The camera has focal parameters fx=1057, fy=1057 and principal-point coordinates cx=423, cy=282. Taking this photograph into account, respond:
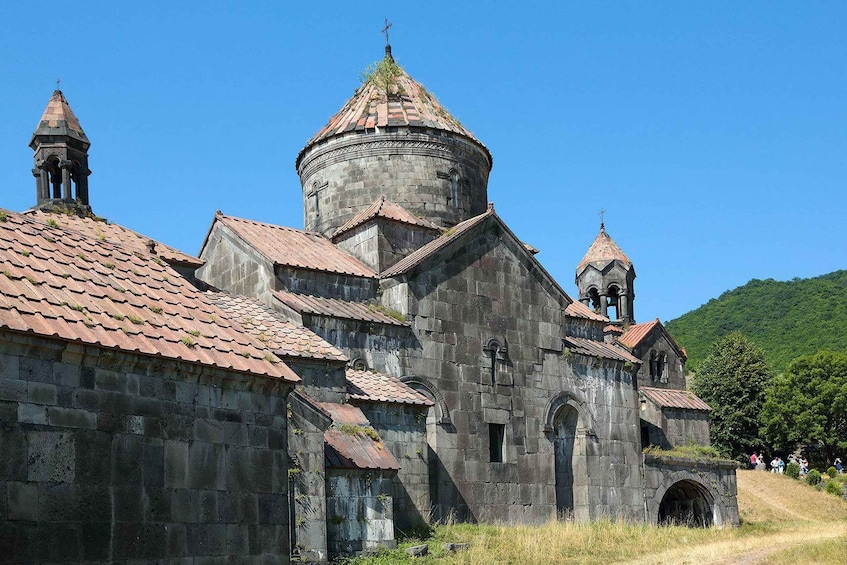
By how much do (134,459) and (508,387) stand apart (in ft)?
A: 36.4

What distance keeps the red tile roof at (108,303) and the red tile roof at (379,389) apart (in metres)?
5.58

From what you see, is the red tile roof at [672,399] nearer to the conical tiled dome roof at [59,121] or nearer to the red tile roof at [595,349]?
the red tile roof at [595,349]

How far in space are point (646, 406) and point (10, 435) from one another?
19.5 meters

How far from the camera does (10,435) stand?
7.32m

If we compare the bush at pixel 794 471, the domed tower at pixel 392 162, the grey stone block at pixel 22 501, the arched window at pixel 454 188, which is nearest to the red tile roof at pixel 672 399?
the domed tower at pixel 392 162

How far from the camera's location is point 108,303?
8766 mm

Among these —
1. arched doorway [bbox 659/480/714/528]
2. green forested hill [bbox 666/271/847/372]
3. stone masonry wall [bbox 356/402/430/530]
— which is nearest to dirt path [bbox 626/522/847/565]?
stone masonry wall [bbox 356/402/430/530]

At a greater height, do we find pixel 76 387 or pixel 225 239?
pixel 225 239

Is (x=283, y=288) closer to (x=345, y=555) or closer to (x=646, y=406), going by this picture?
(x=345, y=555)

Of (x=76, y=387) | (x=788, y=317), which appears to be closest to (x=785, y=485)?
(x=76, y=387)

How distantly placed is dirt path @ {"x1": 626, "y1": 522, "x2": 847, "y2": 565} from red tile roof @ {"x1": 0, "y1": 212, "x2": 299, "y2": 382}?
21.9 ft

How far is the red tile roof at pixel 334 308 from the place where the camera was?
648 inches

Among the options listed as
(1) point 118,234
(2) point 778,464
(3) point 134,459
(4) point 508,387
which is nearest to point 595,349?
(4) point 508,387

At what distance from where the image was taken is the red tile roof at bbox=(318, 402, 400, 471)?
1328 cm
